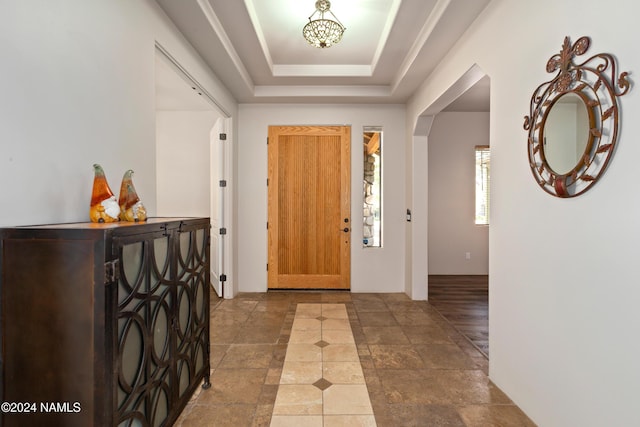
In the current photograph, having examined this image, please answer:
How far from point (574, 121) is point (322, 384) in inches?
83.1

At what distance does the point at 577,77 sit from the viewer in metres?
1.47

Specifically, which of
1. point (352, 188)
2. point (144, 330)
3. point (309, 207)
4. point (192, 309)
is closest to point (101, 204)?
point (144, 330)

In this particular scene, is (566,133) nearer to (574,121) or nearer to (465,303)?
(574,121)

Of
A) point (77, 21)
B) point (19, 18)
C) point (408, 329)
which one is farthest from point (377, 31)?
point (408, 329)

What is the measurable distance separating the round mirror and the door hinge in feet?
6.52

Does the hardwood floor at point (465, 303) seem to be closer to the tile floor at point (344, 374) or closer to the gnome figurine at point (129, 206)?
the tile floor at point (344, 374)

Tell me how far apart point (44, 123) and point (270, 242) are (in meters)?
3.35

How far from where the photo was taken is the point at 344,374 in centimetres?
230

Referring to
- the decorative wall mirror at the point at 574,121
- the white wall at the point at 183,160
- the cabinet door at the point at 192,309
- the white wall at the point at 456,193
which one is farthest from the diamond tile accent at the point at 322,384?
the white wall at the point at 456,193

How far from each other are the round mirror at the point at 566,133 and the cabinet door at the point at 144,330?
6.51 ft

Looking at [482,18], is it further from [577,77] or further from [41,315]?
[41,315]

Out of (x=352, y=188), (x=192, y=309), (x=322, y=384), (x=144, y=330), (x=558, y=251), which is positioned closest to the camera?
(x=144, y=330)

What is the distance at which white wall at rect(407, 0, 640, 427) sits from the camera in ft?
4.12

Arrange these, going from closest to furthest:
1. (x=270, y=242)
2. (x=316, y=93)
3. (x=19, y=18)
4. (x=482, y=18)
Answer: (x=19, y=18) < (x=482, y=18) < (x=316, y=93) < (x=270, y=242)
